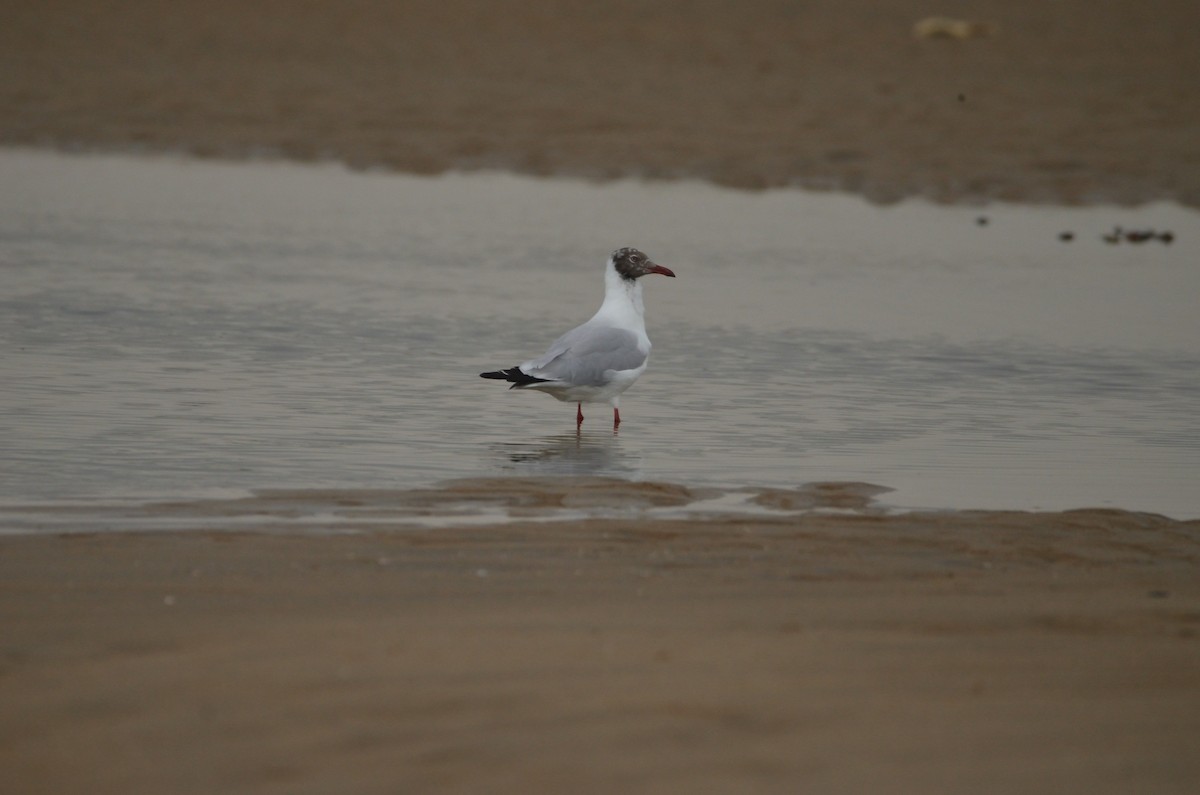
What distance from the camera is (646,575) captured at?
6.42 m

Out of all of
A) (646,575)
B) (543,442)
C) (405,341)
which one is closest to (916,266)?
(405,341)

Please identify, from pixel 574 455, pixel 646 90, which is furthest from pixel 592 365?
pixel 646 90

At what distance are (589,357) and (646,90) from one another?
17.0 m

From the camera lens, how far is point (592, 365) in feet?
34.6

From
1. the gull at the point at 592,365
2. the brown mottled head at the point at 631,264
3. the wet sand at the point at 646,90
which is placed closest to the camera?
the gull at the point at 592,365

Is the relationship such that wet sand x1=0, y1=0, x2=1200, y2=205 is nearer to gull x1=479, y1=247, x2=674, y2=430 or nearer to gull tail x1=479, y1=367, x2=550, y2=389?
gull x1=479, y1=247, x2=674, y2=430

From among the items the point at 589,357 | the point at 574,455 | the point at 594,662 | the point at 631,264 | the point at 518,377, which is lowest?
the point at 594,662

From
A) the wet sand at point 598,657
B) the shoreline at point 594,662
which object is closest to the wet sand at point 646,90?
the wet sand at point 598,657

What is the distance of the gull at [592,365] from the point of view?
414 inches

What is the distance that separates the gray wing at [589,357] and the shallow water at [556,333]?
0.32m

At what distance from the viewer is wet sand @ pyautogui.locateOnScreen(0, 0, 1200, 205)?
941 inches

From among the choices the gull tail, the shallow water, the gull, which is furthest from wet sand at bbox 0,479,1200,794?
the gull

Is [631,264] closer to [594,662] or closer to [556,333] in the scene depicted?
[556,333]

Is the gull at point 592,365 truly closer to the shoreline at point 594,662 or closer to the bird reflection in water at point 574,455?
the bird reflection in water at point 574,455
